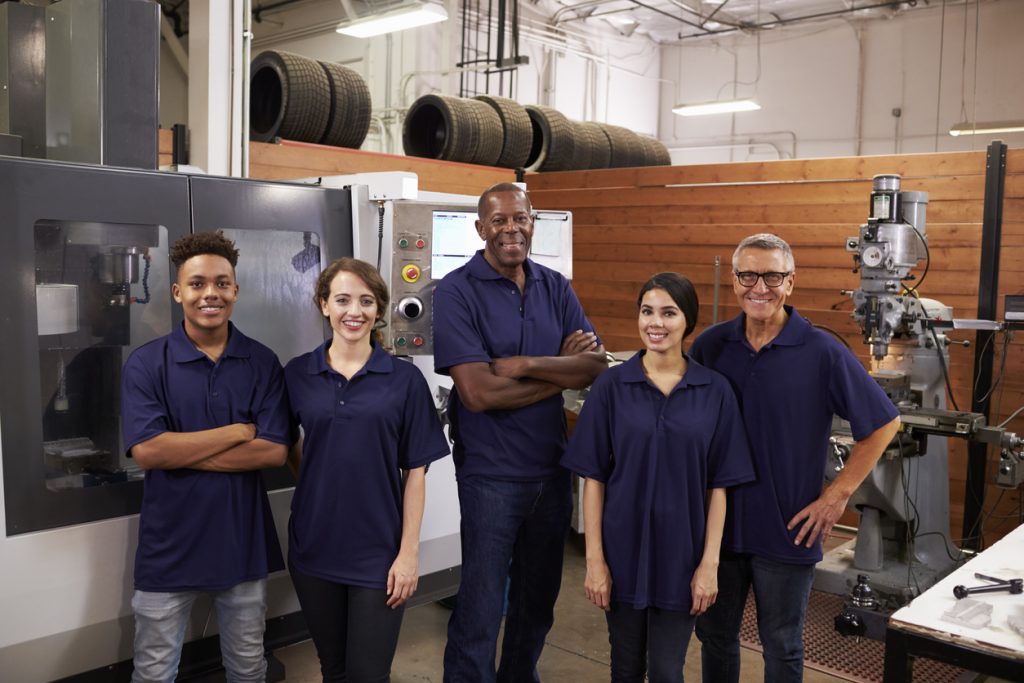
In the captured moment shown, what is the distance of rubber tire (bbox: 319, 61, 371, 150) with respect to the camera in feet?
19.5

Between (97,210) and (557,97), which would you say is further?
(557,97)

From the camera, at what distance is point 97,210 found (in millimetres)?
2570

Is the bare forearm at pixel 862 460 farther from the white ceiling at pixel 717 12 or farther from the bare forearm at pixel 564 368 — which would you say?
the white ceiling at pixel 717 12

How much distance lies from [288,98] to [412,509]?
13.3 feet

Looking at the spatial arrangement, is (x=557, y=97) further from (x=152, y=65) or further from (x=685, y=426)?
(x=685, y=426)

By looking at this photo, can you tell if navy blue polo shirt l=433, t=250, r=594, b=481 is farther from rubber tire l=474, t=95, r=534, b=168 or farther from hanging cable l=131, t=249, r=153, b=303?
rubber tire l=474, t=95, r=534, b=168

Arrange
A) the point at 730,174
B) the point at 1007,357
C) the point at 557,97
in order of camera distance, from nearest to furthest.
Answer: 1. the point at 1007,357
2. the point at 730,174
3. the point at 557,97

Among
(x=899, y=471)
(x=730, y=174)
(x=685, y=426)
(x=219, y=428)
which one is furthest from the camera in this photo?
(x=730, y=174)

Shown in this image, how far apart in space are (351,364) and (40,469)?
95cm

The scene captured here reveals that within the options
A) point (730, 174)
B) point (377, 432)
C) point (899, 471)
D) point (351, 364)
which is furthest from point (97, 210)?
point (730, 174)

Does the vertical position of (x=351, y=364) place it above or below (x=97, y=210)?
below

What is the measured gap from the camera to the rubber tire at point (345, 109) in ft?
19.5

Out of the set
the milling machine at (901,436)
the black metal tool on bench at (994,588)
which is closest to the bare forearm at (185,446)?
the black metal tool on bench at (994,588)

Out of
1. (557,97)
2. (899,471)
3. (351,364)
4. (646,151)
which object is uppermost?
(557,97)
